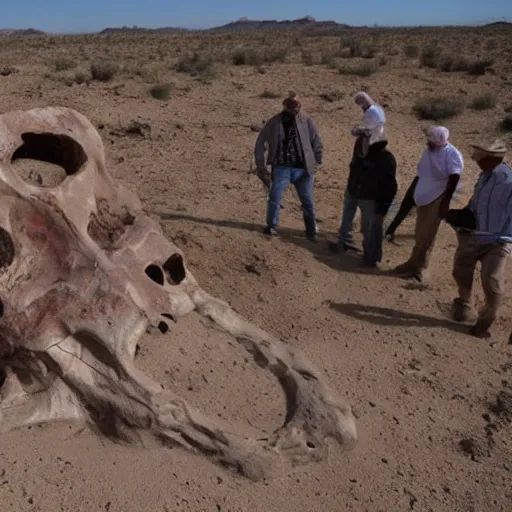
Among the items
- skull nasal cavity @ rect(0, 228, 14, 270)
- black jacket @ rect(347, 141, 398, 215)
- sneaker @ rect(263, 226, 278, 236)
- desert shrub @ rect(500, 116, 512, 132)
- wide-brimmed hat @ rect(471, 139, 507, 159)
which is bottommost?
desert shrub @ rect(500, 116, 512, 132)

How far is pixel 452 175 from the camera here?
21.6 feet

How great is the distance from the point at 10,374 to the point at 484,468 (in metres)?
3.19

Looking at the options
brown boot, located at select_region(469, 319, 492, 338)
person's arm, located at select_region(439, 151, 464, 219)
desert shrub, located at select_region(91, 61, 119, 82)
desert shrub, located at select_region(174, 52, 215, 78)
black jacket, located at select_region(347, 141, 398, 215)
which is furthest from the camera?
desert shrub, located at select_region(174, 52, 215, 78)

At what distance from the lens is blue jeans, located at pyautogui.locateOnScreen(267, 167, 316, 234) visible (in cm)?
750

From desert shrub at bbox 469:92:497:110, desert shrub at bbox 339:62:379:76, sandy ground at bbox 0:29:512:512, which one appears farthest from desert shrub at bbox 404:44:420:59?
sandy ground at bbox 0:29:512:512

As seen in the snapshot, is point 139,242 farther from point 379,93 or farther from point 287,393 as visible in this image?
point 379,93

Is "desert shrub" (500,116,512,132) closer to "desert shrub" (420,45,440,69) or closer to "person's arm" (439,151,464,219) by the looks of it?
"person's arm" (439,151,464,219)

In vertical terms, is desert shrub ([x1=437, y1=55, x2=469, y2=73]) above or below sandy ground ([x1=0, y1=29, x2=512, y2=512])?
below

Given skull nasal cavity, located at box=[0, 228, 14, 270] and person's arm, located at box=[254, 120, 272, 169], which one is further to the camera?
person's arm, located at box=[254, 120, 272, 169]

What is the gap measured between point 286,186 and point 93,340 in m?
4.03

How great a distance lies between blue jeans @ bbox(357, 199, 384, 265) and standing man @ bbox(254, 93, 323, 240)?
2.62ft

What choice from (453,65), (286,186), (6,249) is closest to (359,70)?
(453,65)

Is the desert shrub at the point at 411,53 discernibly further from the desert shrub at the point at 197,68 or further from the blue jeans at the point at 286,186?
the blue jeans at the point at 286,186

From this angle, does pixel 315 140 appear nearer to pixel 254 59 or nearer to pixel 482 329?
pixel 482 329
